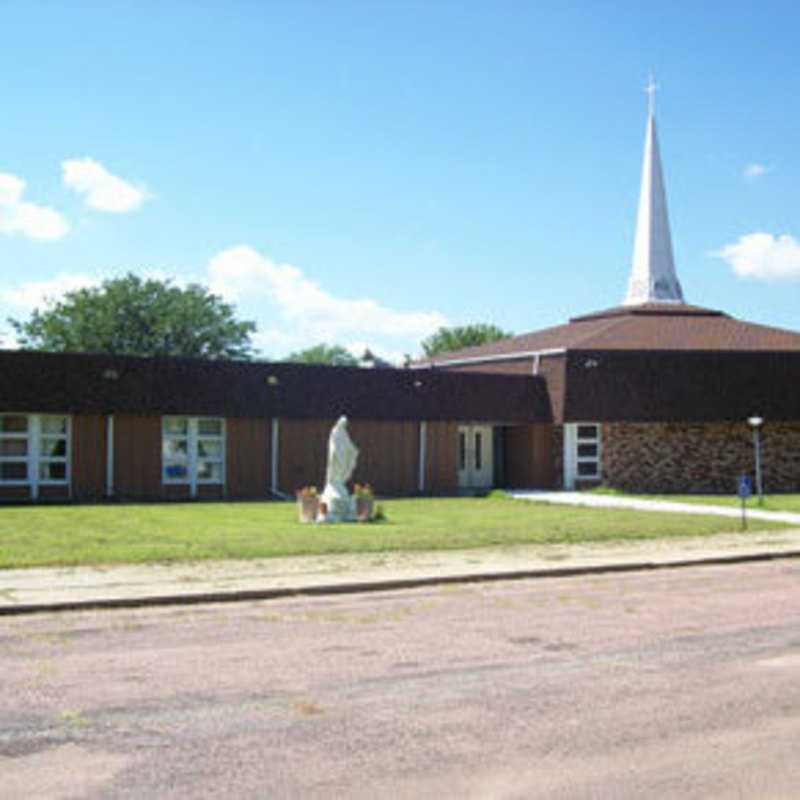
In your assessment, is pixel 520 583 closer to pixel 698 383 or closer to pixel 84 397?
pixel 84 397

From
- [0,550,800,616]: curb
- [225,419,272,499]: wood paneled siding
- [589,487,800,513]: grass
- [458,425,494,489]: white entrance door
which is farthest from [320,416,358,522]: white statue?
[458,425,494,489]: white entrance door

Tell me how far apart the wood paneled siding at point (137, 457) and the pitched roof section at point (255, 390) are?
54 cm

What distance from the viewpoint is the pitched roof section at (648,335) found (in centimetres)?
3553

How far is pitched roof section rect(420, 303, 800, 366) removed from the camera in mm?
35531

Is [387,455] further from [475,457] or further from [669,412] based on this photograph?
[669,412]

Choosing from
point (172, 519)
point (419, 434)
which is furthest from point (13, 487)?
point (419, 434)

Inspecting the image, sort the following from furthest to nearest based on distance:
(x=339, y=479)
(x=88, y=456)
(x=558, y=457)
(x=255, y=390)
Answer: (x=558, y=457)
(x=255, y=390)
(x=88, y=456)
(x=339, y=479)

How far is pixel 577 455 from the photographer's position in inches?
1375

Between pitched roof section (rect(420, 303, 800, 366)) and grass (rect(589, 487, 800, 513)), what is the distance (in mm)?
4406

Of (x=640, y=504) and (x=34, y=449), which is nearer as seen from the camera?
(x=640, y=504)

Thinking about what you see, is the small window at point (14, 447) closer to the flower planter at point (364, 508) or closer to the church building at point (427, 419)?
the church building at point (427, 419)

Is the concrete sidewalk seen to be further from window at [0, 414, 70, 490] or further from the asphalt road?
window at [0, 414, 70, 490]

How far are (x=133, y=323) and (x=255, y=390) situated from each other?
40.1 metres

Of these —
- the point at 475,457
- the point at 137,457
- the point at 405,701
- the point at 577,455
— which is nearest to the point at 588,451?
the point at 577,455
